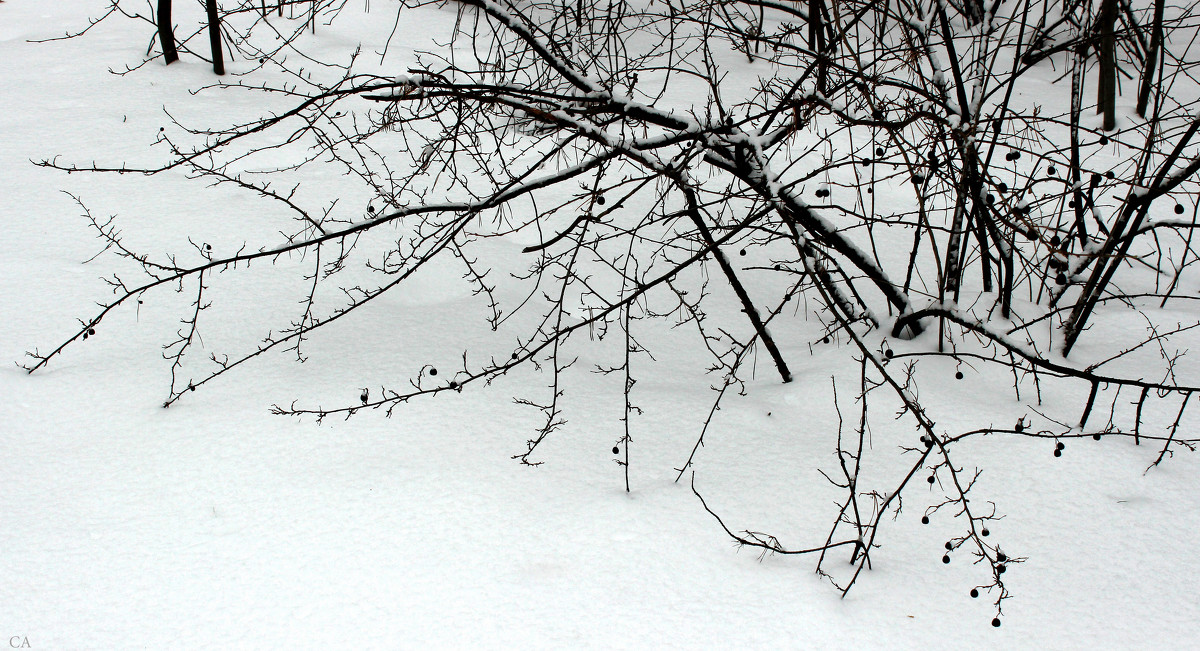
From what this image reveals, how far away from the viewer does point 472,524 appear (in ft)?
6.73

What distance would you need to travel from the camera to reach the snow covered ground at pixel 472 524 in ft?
5.71

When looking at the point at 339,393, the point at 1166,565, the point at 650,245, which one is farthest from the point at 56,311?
the point at 1166,565

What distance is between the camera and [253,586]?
184 cm

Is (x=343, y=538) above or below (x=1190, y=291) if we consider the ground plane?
below

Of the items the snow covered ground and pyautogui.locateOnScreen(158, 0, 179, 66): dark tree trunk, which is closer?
the snow covered ground

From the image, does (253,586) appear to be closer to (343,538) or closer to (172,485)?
(343,538)

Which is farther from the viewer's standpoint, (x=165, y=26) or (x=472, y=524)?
(x=165, y=26)

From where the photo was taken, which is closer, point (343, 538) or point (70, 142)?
point (343, 538)

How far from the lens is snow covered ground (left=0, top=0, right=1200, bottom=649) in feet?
5.71

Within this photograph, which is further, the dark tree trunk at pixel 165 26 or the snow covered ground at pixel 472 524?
the dark tree trunk at pixel 165 26

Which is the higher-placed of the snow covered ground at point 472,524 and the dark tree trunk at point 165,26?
the dark tree trunk at point 165,26

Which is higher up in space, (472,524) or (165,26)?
(165,26)

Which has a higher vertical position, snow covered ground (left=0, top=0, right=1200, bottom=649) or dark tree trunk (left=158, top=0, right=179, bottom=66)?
dark tree trunk (left=158, top=0, right=179, bottom=66)

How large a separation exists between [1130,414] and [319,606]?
2.26 m
